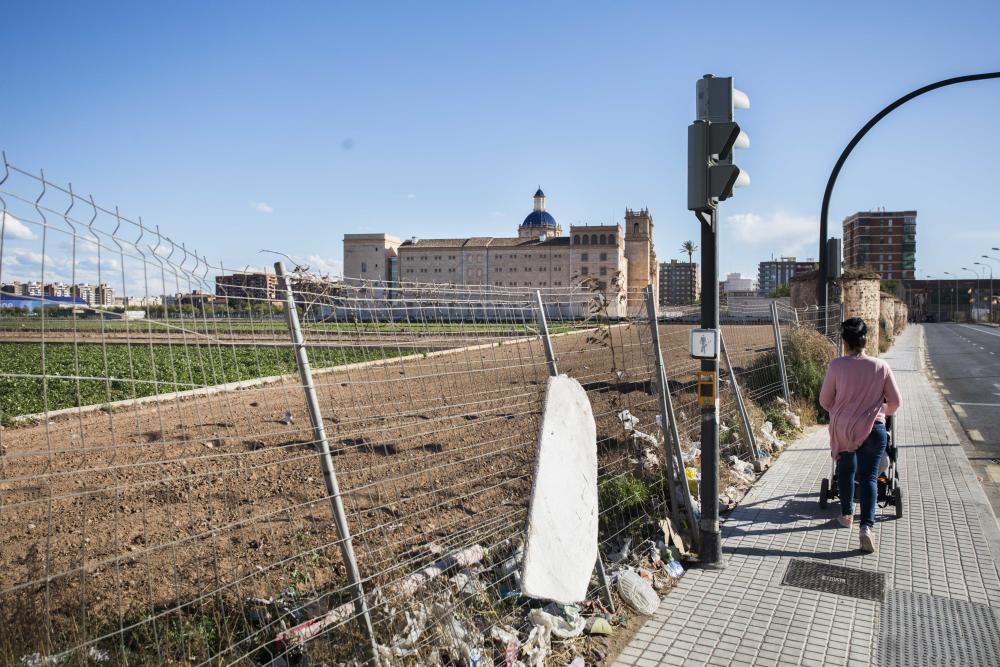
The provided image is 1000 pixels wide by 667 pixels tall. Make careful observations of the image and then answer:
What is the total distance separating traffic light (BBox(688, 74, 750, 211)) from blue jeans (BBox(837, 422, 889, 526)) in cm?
218

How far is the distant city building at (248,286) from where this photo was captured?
3070mm

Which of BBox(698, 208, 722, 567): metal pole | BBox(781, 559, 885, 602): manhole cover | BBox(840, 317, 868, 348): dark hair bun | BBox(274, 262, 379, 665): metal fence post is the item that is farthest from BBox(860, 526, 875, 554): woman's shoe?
BBox(274, 262, 379, 665): metal fence post

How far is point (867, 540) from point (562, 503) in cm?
280

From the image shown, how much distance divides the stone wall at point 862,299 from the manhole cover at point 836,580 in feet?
40.3

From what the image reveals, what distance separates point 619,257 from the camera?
128875 mm

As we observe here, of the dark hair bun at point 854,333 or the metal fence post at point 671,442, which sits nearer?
the metal fence post at point 671,442

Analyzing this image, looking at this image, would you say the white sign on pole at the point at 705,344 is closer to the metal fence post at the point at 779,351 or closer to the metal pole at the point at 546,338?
the metal pole at the point at 546,338

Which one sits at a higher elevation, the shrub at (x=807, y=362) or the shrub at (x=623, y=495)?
the shrub at (x=807, y=362)

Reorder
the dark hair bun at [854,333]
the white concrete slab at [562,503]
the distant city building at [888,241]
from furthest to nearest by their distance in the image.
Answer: the distant city building at [888,241], the dark hair bun at [854,333], the white concrete slab at [562,503]

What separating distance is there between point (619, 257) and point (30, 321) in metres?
129

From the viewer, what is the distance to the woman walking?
17.6 feet

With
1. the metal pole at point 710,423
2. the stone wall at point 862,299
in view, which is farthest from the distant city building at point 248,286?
the stone wall at point 862,299

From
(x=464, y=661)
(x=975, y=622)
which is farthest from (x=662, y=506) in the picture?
(x=464, y=661)

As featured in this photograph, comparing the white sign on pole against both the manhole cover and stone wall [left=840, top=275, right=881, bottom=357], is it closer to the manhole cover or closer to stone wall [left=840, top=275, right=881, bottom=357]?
the manhole cover
